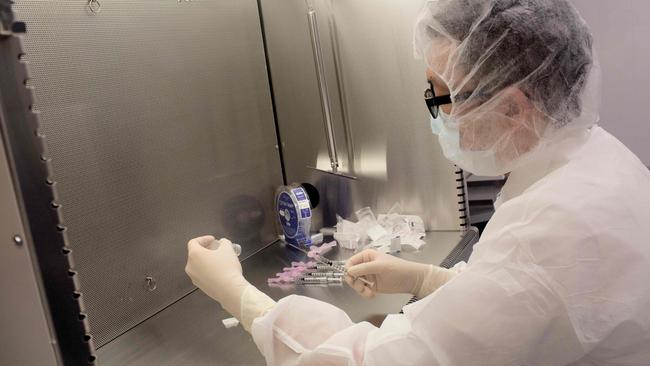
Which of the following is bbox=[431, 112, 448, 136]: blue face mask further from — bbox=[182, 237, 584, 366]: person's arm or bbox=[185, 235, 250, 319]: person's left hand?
bbox=[185, 235, 250, 319]: person's left hand

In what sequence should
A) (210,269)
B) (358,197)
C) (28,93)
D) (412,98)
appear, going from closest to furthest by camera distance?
(28,93) → (210,269) → (412,98) → (358,197)

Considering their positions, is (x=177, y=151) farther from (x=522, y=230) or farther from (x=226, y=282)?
(x=522, y=230)

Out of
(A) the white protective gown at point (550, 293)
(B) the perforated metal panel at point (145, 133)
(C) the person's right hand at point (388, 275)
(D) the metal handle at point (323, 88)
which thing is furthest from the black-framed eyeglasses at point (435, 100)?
(D) the metal handle at point (323, 88)

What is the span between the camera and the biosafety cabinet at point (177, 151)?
551mm

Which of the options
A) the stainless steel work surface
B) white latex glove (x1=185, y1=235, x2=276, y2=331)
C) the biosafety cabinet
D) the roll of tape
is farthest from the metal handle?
white latex glove (x1=185, y1=235, x2=276, y2=331)

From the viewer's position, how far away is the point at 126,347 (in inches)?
45.4

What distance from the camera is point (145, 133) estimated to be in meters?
1.30

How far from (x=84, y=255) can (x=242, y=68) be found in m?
0.76

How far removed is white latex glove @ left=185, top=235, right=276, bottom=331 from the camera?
3.11 ft

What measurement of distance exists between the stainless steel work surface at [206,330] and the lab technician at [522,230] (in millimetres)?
154

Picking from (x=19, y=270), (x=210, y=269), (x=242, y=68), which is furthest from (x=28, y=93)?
(x=242, y=68)

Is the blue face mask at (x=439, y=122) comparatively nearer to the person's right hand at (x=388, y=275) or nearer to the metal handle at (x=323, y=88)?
the person's right hand at (x=388, y=275)

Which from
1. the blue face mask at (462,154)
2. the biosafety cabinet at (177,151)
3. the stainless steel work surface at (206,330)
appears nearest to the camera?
the biosafety cabinet at (177,151)

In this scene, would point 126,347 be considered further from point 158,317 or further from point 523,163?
point 523,163
